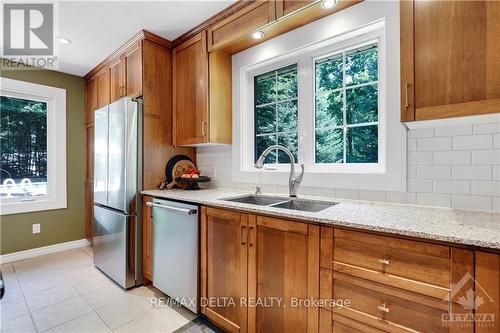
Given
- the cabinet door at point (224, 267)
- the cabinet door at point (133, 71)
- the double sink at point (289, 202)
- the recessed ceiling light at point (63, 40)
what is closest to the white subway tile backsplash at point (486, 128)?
the double sink at point (289, 202)

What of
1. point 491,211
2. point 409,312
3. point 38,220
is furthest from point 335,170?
point 38,220

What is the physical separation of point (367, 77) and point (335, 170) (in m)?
0.71

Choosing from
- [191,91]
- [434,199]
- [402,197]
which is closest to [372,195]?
[402,197]

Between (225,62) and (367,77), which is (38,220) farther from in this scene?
(367,77)

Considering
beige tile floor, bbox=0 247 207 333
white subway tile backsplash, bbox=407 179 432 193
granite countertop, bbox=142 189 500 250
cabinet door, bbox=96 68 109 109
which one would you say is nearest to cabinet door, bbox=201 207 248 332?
granite countertop, bbox=142 189 500 250

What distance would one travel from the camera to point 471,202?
1316 mm

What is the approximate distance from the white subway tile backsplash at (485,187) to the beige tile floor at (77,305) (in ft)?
6.23

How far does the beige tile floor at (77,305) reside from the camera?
1763 millimetres

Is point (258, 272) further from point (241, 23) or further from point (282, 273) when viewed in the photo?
point (241, 23)

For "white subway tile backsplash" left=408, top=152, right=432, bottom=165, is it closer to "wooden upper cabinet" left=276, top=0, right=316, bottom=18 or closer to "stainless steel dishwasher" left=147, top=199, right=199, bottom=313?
"wooden upper cabinet" left=276, top=0, right=316, bottom=18

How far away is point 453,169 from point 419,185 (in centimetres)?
18

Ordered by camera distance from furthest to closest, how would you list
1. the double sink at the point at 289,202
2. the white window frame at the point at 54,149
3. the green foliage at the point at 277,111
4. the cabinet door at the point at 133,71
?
the white window frame at the point at 54,149 → the cabinet door at the point at 133,71 → the green foliage at the point at 277,111 → the double sink at the point at 289,202

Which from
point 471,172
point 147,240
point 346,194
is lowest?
point 147,240

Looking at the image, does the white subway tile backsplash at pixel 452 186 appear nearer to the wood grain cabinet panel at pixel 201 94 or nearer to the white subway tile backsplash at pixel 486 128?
the white subway tile backsplash at pixel 486 128
